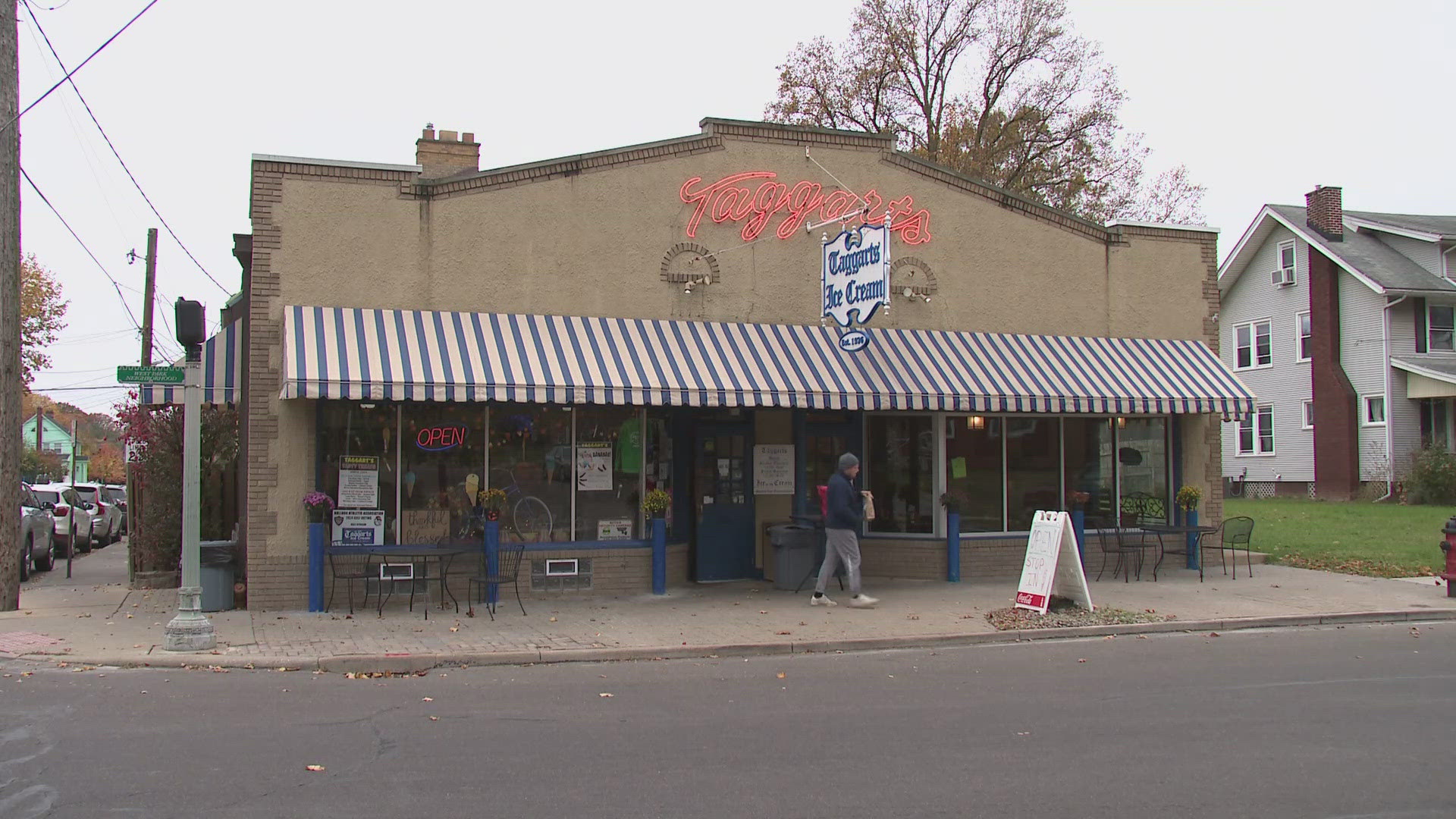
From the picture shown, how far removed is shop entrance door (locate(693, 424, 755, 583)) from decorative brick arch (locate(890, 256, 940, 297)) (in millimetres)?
2882

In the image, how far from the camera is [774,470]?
14.8m

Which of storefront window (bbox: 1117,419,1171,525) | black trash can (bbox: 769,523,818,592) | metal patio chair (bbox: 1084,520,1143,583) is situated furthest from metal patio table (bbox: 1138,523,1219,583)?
black trash can (bbox: 769,523,818,592)

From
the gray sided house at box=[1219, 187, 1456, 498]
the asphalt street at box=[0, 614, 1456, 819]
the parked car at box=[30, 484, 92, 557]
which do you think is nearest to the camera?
the asphalt street at box=[0, 614, 1456, 819]

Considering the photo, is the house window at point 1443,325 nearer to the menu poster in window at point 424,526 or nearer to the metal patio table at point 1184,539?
the metal patio table at point 1184,539

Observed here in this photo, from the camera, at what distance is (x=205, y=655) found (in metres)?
9.66

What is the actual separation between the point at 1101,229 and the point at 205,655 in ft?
42.7

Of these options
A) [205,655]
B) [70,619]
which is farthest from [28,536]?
[205,655]

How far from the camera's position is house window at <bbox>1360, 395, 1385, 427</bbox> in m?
31.9

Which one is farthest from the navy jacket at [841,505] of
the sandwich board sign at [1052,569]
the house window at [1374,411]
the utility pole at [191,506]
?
the house window at [1374,411]

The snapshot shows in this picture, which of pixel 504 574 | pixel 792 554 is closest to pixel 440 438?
pixel 504 574

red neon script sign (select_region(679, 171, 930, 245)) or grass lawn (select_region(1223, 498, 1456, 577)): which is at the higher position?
red neon script sign (select_region(679, 171, 930, 245))

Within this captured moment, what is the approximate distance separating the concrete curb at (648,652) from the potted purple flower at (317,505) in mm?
2487

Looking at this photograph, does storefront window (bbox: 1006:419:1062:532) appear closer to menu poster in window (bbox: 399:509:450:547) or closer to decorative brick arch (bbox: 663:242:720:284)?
Answer: decorative brick arch (bbox: 663:242:720:284)

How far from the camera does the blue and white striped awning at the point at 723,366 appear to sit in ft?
38.6
